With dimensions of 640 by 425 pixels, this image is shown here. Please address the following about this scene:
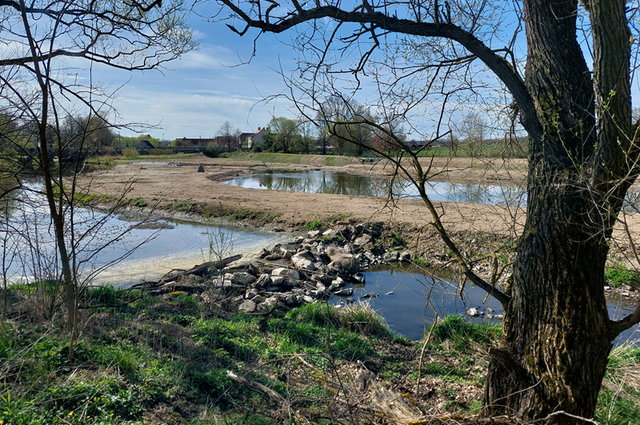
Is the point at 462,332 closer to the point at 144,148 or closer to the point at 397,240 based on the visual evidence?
the point at 397,240

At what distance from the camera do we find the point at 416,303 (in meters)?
10.3

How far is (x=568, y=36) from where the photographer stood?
3631 millimetres

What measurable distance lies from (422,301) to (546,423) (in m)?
6.93

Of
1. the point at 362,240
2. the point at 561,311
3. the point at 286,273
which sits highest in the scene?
the point at 561,311

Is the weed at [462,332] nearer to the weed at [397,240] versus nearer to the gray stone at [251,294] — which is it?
the gray stone at [251,294]

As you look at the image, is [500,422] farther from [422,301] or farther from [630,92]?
[422,301]

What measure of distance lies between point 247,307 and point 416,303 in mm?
4181

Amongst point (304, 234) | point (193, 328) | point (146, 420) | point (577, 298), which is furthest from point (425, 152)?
point (304, 234)

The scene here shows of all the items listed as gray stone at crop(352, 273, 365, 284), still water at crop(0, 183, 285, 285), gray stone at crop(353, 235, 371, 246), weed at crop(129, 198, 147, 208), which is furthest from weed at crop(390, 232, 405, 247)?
weed at crop(129, 198, 147, 208)

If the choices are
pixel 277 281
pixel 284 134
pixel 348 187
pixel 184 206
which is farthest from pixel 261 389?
pixel 348 187

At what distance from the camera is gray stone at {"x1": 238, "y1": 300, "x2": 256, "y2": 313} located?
843 cm

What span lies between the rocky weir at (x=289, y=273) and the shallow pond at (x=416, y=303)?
50 centimetres

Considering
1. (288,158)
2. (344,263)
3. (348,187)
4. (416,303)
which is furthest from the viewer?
(288,158)

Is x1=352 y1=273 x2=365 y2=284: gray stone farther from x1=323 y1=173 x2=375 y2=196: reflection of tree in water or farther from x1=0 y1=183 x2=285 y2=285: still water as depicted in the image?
x1=323 y1=173 x2=375 y2=196: reflection of tree in water
